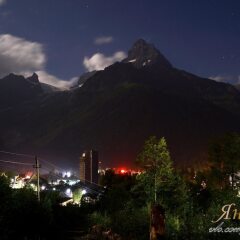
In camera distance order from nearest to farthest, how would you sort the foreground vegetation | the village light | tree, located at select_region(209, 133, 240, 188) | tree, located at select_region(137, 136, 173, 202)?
the foreground vegetation → tree, located at select_region(137, 136, 173, 202) → tree, located at select_region(209, 133, 240, 188) → the village light

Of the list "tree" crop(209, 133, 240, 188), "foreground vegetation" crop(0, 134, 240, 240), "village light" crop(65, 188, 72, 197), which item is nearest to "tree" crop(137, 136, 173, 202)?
"foreground vegetation" crop(0, 134, 240, 240)

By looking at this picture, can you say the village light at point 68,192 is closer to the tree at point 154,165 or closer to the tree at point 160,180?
the tree at point 160,180

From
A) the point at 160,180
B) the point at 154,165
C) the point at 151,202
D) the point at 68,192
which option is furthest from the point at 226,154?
the point at 68,192

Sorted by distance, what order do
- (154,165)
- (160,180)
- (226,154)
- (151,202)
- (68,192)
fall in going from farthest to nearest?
1. (68,192)
2. (226,154)
3. (154,165)
4. (160,180)
5. (151,202)

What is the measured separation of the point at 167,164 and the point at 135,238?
335 inches

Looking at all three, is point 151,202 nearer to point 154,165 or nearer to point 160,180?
point 160,180

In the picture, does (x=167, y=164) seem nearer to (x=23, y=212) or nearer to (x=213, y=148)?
(x=23, y=212)

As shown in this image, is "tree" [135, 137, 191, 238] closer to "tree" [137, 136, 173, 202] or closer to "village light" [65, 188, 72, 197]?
"tree" [137, 136, 173, 202]

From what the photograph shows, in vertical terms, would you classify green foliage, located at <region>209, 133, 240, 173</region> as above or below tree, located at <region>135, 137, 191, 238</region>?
above

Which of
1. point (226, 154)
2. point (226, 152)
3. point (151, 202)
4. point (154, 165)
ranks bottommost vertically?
point (151, 202)

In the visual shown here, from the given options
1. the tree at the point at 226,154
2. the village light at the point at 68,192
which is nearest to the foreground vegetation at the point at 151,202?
the tree at the point at 226,154

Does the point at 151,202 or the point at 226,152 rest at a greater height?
the point at 226,152

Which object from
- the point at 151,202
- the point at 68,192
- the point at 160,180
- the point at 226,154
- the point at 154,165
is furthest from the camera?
the point at 68,192

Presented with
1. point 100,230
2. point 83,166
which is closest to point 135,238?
point 100,230
